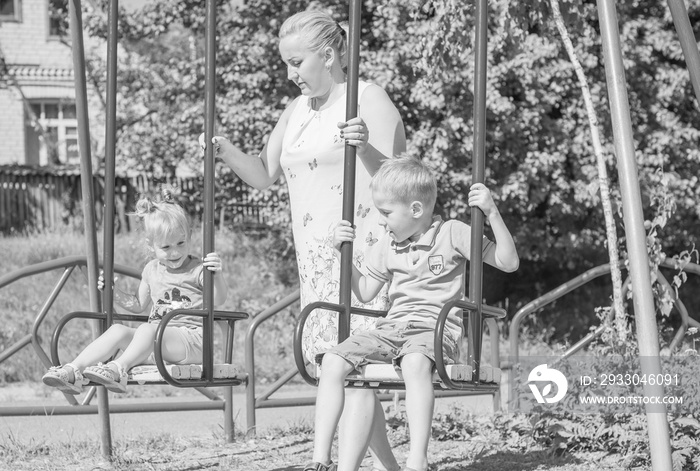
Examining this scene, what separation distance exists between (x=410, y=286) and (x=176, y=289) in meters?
1.13

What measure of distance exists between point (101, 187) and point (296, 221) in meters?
15.2

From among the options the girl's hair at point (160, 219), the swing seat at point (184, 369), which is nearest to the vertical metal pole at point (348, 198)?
the swing seat at point (184, 369)

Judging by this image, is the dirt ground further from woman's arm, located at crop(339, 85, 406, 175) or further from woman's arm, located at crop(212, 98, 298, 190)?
woman's arm, located at crop(339, 85, 406, 175)

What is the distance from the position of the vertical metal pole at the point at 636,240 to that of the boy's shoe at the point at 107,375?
68.1 inches

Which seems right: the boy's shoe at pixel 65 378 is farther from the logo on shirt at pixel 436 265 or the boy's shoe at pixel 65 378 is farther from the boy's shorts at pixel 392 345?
the logo on shirt at pixel 436 265

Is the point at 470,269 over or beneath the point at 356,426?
over

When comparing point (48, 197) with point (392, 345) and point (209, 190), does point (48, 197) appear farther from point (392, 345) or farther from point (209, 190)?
point (392, 345)

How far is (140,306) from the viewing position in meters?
4.51

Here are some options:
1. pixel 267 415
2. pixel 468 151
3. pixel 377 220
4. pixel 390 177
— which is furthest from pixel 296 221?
pixel 468 151

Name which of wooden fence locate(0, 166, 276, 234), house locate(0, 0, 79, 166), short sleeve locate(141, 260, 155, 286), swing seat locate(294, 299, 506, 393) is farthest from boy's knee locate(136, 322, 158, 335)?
house locate(0, 0, 79, 166)

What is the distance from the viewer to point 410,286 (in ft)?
11.9

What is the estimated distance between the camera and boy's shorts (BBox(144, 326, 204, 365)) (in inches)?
157

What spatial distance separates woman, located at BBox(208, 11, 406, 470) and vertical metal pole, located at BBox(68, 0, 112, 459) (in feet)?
3.81

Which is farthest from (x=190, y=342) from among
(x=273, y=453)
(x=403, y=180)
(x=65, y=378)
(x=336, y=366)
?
(x=273, y=453)
